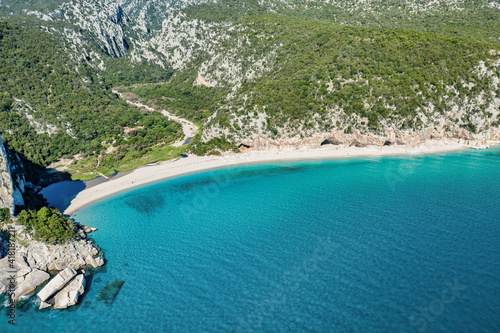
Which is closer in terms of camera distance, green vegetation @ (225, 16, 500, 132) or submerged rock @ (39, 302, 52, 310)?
submerged rock @ (39, 302, 52, 310)

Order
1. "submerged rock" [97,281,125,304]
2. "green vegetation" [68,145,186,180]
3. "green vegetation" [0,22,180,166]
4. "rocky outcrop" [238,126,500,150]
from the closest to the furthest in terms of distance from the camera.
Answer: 1. "submerged rock" [97,281,125,304]
2. "green vegetation" [68,145,186,180]
3. "rocky outcrop" [238,126,500,150]
4. "green vegetation" [0,22,180,166]

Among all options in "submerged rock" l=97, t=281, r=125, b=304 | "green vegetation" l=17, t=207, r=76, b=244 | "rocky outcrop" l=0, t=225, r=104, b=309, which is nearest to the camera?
"submerged rock" l=97, t=281, r=125, b=304

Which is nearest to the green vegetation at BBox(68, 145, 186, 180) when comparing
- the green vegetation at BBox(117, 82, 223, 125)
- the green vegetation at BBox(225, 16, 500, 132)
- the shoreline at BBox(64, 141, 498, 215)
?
the shoreline at BBox(64, 141, 498, 215)

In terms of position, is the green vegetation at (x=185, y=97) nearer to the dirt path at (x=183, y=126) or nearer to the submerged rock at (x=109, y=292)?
the dirt path at (x=183, y=126)

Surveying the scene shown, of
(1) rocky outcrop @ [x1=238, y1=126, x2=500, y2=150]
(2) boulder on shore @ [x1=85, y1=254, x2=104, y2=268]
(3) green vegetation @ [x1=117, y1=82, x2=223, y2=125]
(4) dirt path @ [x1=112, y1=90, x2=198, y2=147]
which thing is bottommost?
(2) boulder on shore @ [x1=85, y1=254, x2=104, y2=268]

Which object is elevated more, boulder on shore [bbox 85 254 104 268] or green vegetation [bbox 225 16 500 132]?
green vegetation [bbox 225 16 500 132]

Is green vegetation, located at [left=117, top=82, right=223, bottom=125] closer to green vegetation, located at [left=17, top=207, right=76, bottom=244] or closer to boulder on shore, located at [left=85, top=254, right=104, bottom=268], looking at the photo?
green vegetation, located at [left=17, top=207, right=76, bottom=244]
